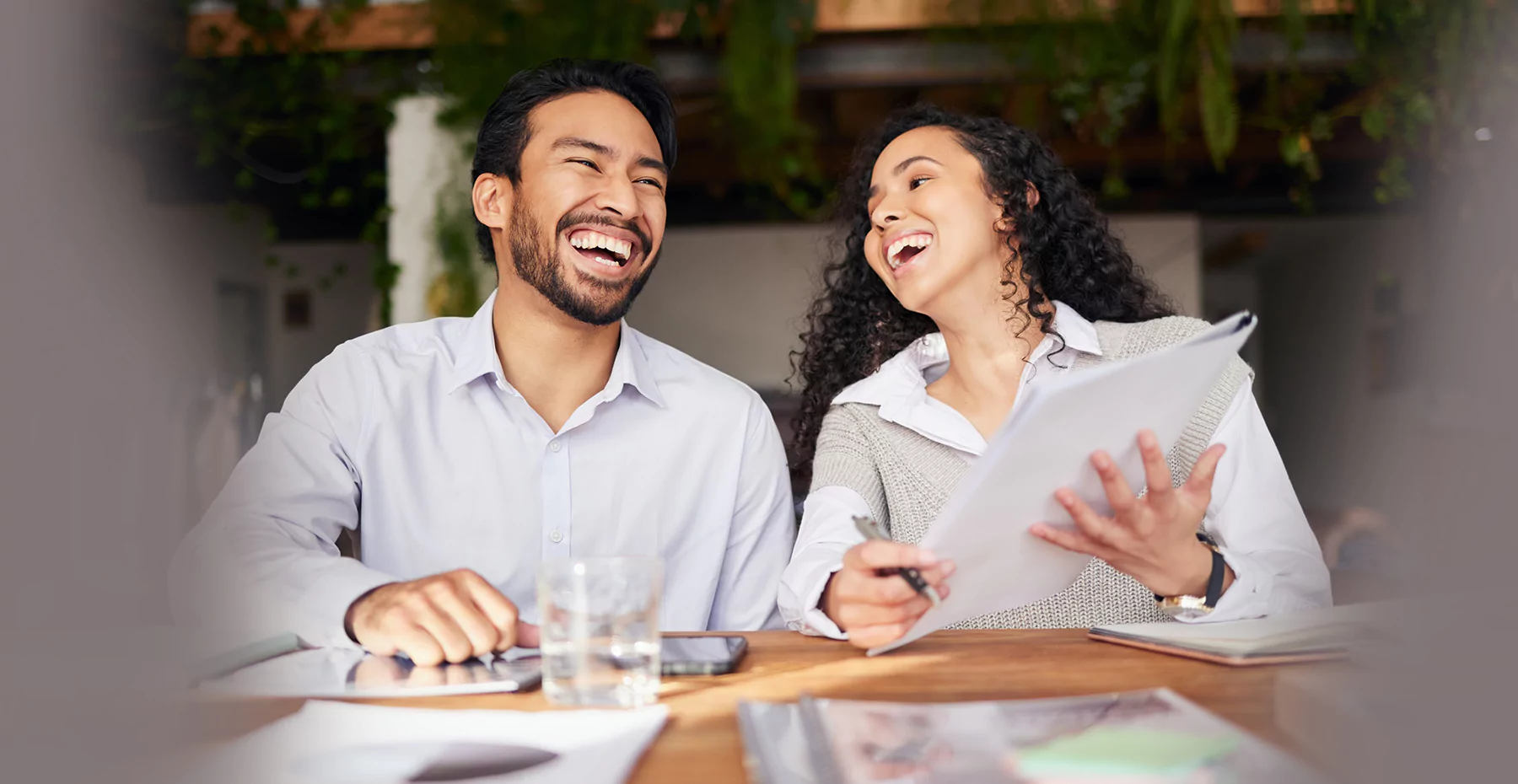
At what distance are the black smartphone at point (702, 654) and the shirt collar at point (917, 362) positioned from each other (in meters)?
0.70

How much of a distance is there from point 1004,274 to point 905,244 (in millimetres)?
213

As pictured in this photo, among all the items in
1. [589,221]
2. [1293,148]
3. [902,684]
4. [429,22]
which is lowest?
[902,684]

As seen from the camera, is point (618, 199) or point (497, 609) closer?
point (497, 609)

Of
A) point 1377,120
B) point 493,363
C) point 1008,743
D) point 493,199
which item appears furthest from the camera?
point 1377,120

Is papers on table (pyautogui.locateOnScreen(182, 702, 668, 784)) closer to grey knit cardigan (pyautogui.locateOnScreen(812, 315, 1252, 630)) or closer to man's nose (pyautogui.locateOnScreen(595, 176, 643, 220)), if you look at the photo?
grey knit cardigan (pyautogui.locateOnScreen(812, 315, 1252, 630))

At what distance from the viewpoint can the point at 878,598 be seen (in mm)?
1023

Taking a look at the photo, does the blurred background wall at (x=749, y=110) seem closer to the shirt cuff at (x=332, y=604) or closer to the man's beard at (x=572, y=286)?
the man's beard at (x=572, y=286)

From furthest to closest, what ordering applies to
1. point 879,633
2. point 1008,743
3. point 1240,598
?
1. point 1240,598
2. point 879,633
3. point 1008,743

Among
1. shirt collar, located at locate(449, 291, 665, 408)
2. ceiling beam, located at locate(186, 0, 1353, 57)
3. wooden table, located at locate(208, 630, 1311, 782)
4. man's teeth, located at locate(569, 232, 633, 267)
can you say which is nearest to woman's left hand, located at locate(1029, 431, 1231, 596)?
wooden table, located at locate(208, 630, 1311, 782)

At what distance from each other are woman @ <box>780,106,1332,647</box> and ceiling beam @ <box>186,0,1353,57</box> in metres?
1.43

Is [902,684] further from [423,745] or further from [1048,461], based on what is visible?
[423,745]

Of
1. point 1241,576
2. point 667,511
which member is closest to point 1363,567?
point 1241,576

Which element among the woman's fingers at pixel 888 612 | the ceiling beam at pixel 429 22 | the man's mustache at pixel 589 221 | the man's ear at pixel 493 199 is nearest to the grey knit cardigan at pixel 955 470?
the man's mustache at pixel 589 221

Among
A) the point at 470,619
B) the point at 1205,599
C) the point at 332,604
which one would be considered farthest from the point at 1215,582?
the point at 332,604
